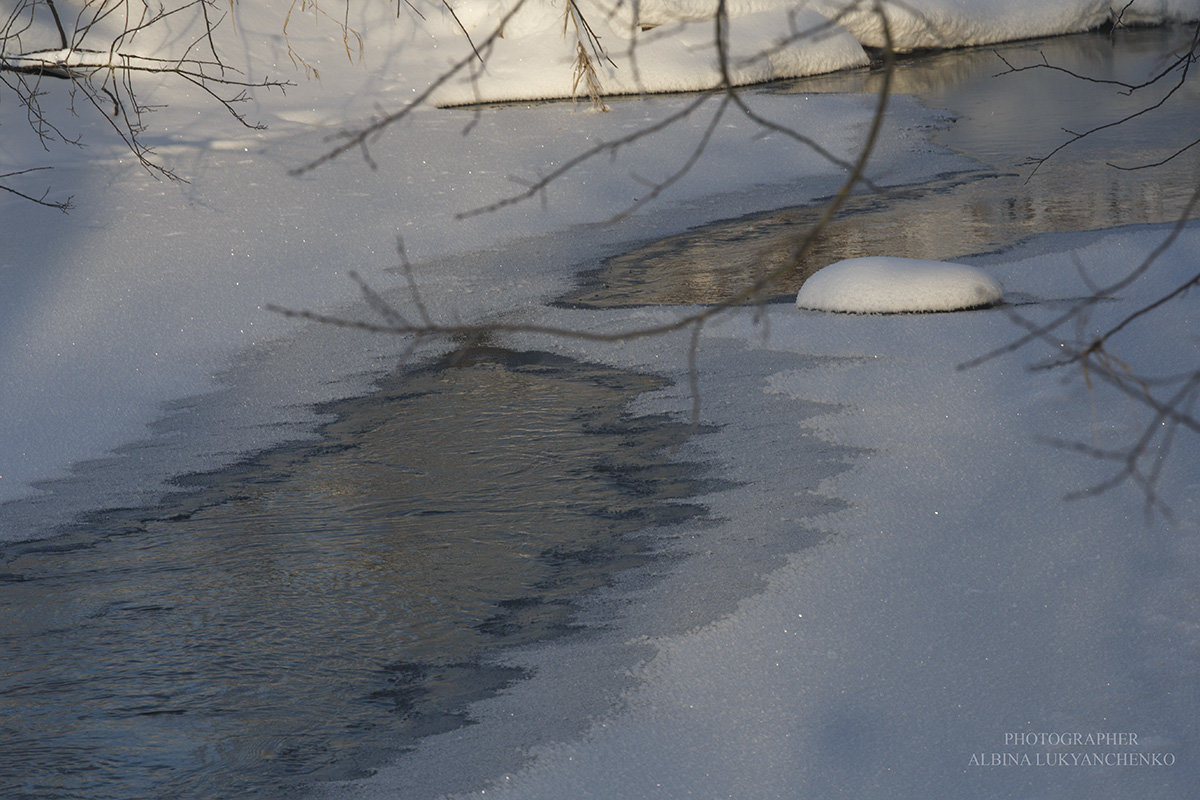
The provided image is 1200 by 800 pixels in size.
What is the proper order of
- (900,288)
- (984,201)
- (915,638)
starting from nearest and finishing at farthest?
1. (915,638)
2. (900,288)
3. (984,201)

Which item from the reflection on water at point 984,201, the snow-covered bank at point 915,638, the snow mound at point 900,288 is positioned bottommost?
the snow-covered bank at point 915,638

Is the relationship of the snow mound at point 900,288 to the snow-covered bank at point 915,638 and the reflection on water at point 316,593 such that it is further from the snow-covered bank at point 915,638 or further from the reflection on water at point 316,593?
the reflection on water at point 316,593

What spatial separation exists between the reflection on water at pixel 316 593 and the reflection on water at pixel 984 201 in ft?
6.48

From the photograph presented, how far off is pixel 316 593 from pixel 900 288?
3150mm

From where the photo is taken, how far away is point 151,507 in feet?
13.0

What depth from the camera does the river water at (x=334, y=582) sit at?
265 cm

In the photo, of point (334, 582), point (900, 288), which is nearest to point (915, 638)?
point (334, 582)

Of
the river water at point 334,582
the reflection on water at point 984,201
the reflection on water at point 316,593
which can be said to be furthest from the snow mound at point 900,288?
the reflection on water at point 316,593

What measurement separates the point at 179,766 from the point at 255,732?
7.0 inches

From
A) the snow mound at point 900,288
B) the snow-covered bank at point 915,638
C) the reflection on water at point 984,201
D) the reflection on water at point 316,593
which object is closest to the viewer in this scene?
the snow-covered bank at point 915,638

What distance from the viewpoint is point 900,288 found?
5.32 metres

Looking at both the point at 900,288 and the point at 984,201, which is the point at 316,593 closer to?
the point at 900,288

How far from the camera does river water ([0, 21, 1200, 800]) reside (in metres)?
2.65

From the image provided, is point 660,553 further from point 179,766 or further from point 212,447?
point 212,447
